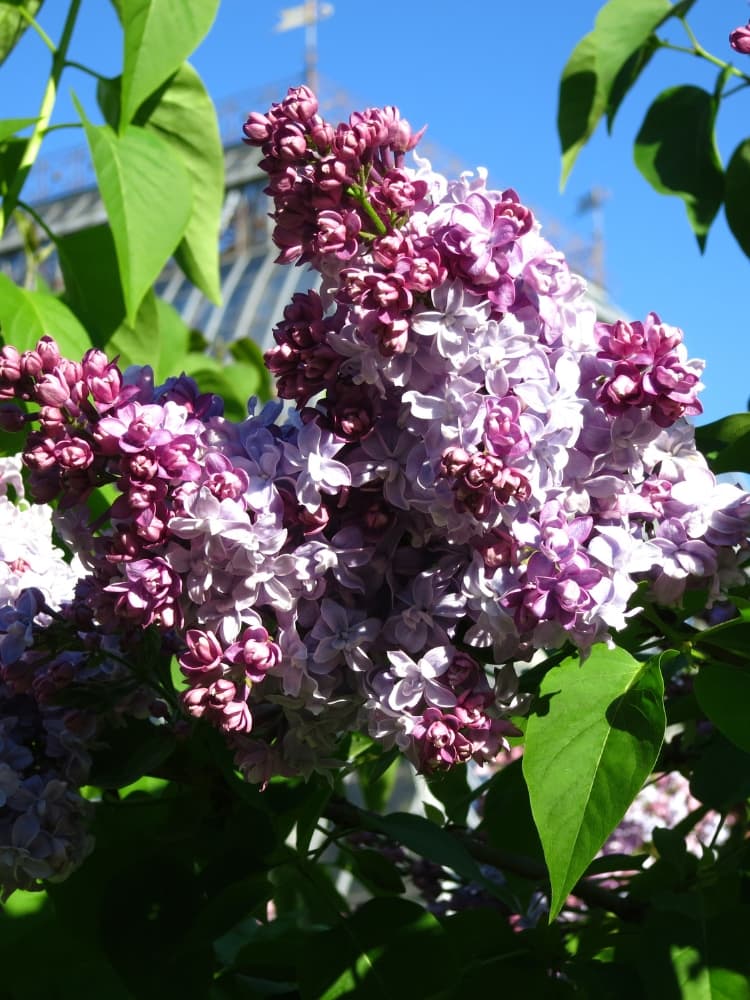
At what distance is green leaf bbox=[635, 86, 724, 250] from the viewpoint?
1.40 m

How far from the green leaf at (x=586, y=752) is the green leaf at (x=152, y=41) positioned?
0.70 metres

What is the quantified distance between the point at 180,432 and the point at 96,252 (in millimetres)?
697

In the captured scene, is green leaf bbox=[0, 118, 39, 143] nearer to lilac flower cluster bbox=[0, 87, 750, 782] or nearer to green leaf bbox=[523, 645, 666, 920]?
lilac flower cluster bbox=[0, 87, 750, 782]

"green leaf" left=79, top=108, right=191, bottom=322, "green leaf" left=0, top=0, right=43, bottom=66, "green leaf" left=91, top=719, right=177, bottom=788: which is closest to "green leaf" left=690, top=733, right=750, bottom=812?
"green leaf" left=91, top=719, right=177, bottom=788

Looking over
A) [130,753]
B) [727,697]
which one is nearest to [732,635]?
[727,697]

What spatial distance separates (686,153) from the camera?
4.65ft

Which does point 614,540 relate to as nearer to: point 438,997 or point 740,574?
point 740,574

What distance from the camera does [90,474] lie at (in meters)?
0.69

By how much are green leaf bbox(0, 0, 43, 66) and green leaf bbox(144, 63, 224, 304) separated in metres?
0.19

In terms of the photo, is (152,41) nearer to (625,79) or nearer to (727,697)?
(625,79)

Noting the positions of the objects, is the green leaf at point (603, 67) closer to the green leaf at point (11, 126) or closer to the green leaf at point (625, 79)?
the green leaf at point (625, 79)

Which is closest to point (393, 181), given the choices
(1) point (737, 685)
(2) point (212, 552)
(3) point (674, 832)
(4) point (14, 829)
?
(2) point (212, 552)

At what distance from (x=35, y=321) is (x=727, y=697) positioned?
2.55 ft

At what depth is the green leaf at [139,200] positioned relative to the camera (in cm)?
114
